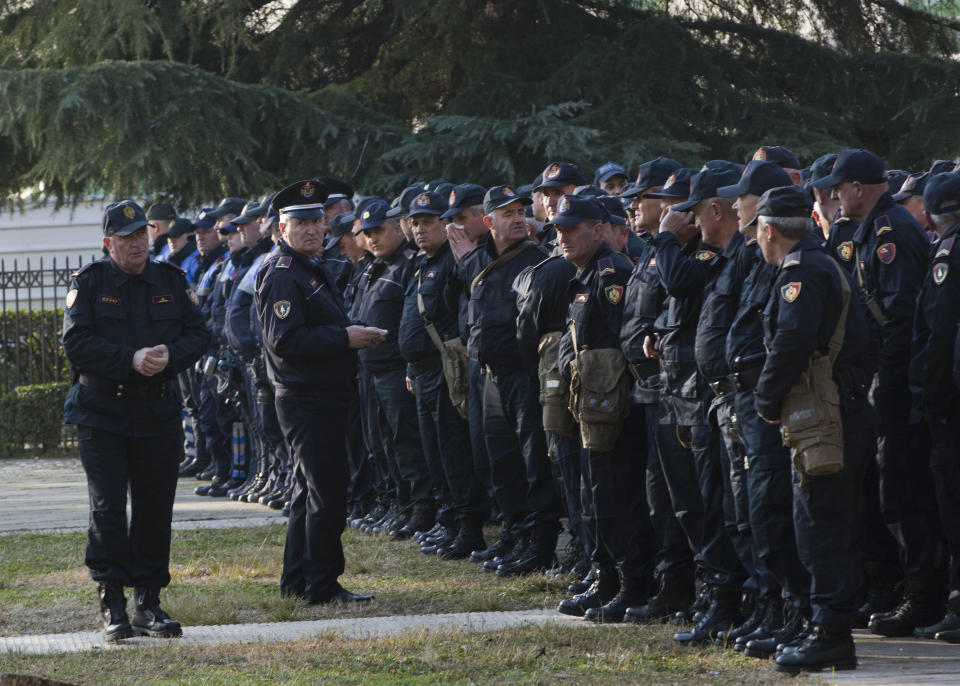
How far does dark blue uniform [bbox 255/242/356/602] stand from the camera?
7.62 meters

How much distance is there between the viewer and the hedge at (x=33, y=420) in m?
16.9

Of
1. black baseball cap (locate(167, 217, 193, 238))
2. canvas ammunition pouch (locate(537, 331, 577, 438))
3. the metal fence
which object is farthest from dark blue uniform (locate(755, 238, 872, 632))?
the metal fence

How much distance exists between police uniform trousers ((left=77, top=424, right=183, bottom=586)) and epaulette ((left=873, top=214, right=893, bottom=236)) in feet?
12.3

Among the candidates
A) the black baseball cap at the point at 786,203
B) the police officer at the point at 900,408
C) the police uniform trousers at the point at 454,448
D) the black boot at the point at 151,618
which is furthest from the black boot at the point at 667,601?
the police uniform trousers at the point at 454,448

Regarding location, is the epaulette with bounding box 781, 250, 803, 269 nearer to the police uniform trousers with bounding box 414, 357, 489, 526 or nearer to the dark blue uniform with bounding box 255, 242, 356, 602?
the dark blue uniform with bounding box 255, 242, 356, 602

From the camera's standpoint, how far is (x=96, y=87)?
15125mm

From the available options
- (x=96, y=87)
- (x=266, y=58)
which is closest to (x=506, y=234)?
(x=96, y=87)

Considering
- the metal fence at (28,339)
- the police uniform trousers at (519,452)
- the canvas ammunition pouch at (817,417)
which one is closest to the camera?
the canvas ammunition pouch at (817,417)

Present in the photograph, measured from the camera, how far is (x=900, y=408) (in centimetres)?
671

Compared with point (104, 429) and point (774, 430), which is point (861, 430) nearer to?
point (774, 430)

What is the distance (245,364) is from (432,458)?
10.1 ft

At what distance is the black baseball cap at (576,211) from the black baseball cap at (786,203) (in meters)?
1.64

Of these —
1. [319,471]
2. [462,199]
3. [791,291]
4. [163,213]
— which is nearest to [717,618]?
[791,291]

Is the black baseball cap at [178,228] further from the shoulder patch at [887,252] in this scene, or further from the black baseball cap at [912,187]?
the shoulder patch at [887,252]
